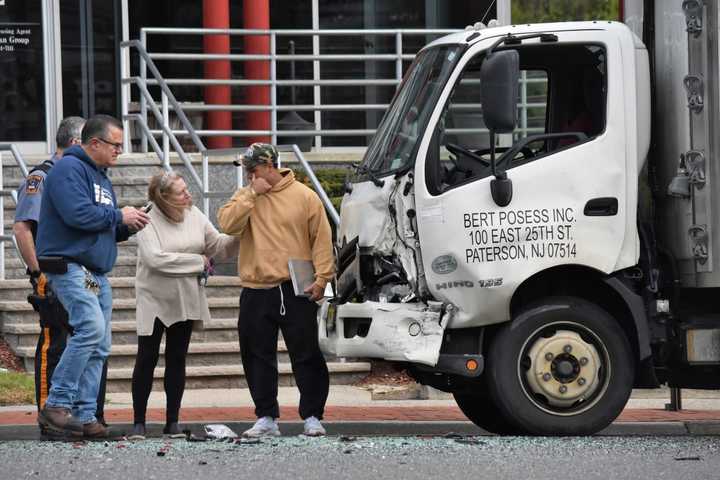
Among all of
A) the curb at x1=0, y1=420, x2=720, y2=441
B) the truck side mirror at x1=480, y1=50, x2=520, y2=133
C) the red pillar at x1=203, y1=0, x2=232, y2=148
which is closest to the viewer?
the truck side mirror at x1=480, y1=50, x2=520, y2=133

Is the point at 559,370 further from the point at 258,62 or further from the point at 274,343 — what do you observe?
the point at 258,62

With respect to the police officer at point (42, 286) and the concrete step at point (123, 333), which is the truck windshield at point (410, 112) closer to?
the police officer at point (42, 286)

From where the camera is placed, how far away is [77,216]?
841 cm

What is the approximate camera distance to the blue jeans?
27.8 ft

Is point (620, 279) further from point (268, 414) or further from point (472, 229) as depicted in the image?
point (268, 414)

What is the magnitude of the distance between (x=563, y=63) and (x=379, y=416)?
2.73 metres

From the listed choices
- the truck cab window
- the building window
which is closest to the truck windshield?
the truck cab window

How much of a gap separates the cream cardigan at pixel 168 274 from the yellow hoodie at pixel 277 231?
273mm

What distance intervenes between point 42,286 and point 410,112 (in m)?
2.36

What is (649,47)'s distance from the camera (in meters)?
9.25

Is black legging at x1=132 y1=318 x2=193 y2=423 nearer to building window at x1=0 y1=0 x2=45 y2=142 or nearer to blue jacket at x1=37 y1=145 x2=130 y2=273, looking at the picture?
blue jacket at x1=37 y1=145 x2=130 y2=273

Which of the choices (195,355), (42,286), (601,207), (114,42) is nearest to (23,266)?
(195,355)

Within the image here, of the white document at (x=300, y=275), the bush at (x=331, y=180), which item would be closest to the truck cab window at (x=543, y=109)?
the white document at (x=300, y=275)

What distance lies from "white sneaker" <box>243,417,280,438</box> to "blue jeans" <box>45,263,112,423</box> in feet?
3.21
